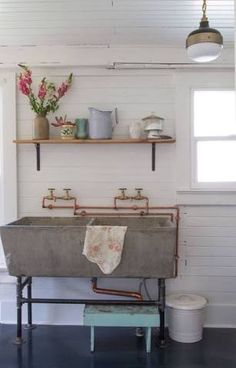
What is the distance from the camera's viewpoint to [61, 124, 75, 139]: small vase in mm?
3529

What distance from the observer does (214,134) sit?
12.0 ft

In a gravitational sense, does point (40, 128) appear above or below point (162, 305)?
above

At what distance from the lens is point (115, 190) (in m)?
3.71

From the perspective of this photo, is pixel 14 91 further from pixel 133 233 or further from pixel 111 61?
pixel 133 233

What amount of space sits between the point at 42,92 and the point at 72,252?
4.81 feet

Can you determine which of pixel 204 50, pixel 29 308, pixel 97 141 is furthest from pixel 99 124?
pixel 29 308

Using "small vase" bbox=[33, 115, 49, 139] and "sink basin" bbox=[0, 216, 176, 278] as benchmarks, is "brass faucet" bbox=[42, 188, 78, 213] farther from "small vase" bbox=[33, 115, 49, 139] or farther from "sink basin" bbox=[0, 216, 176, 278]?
"sink basin" bbox=[0, 216, 176, 278]

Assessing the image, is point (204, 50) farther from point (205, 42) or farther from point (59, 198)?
point (59, 198)

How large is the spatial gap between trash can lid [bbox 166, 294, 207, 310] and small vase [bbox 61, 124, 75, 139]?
1650mm

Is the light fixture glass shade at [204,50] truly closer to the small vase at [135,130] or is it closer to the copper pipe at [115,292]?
the small vase at [135,130]

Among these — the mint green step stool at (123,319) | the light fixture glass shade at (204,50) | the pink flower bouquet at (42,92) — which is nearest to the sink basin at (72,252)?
the mint green step stool at (123,319)

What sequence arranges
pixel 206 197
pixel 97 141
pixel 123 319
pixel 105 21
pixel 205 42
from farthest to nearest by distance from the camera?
1. pixel 206 197
2. pixel 97 141
3. pixel 123 319
4. pixel 105 21
5. pixel 205 42

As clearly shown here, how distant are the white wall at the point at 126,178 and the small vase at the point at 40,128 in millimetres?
179

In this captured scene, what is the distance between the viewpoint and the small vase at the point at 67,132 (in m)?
3.53
